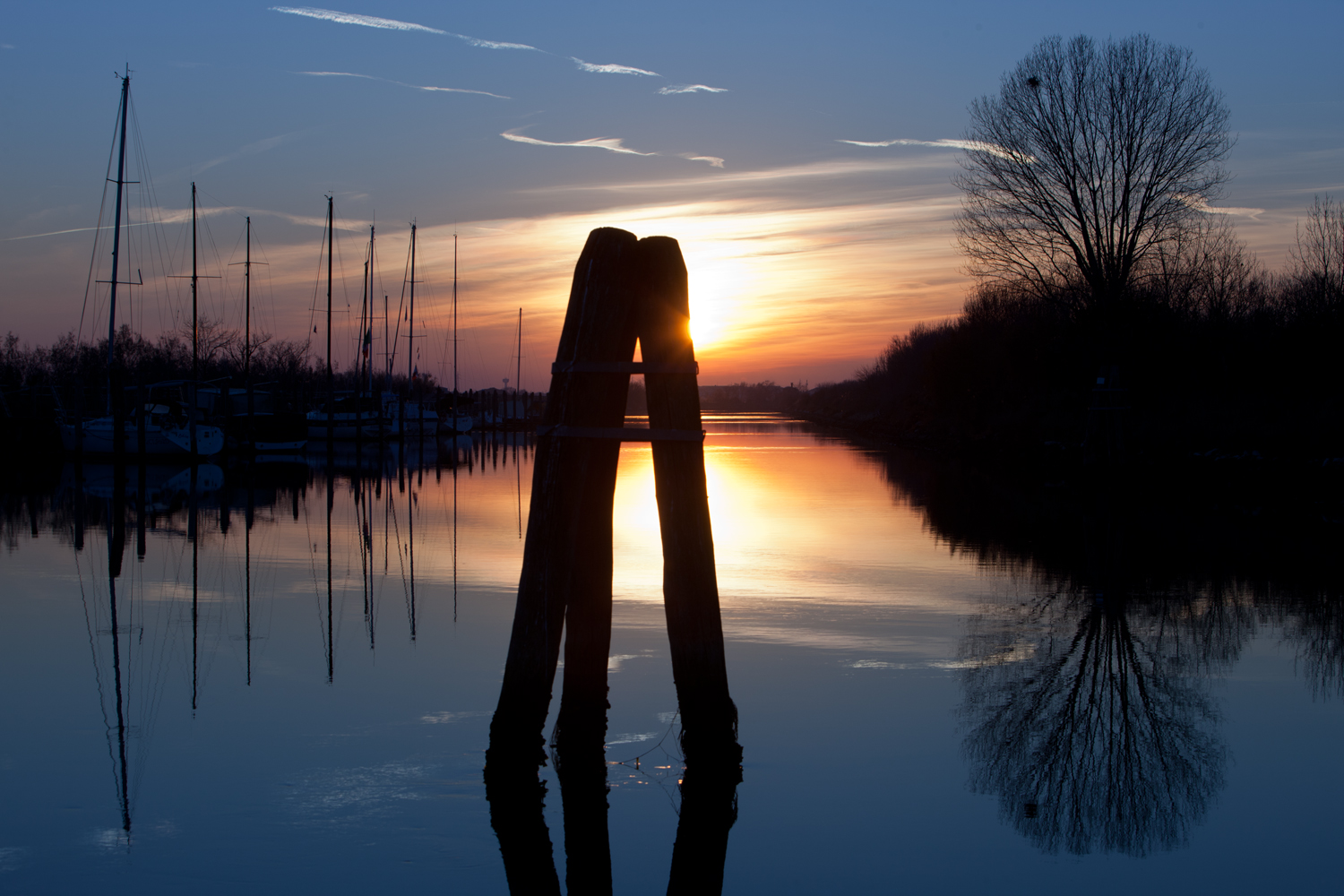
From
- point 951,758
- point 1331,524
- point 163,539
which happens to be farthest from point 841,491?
point 951,758

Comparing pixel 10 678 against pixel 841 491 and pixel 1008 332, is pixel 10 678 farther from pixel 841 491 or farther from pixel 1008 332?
pixel 1008 332

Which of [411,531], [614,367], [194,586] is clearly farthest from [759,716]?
[411,531]

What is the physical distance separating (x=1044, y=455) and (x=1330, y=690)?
91.1 ft

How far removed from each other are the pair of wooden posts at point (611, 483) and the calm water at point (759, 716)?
40cm

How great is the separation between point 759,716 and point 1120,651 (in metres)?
3.50

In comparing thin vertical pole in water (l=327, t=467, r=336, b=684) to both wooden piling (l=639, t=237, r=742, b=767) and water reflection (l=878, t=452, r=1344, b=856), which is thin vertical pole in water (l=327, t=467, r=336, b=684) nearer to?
wooden piling (l=639, t=237, r=742, b=767)

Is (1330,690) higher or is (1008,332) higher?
(1008,332)

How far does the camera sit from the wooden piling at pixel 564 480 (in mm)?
5770

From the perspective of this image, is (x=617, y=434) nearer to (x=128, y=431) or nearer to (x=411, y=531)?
(x=411, y=531)

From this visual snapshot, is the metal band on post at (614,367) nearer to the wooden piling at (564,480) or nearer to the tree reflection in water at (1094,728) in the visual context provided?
the wooden piling at (564,480)

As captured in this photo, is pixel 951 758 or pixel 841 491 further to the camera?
pixel 841 491

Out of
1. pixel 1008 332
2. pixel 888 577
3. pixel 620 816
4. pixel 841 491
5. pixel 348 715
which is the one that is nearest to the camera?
pixel 620 816

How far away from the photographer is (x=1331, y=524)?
16.7 metres

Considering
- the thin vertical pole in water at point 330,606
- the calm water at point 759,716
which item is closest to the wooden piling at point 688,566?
the calm water at point 759,716
